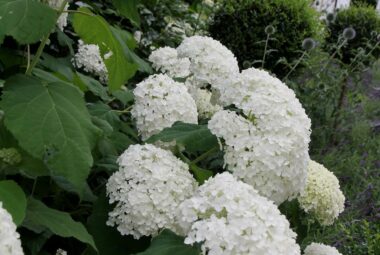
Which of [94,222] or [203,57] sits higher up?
[203,57]

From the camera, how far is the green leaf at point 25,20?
159cm

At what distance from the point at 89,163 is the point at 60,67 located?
1.23 metres

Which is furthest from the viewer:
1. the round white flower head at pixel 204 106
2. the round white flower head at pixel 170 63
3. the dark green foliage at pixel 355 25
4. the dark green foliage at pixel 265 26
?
the dark green foliage at pixel 355 25

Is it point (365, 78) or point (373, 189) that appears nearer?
point (373, 189)

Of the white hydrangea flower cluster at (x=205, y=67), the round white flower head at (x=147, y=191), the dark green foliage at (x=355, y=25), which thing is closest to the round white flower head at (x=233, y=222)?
the round white flower head at (x=147, y=191)

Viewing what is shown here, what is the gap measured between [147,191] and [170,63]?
1363mm

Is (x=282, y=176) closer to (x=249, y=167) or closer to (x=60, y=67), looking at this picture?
(x=249, y=167)

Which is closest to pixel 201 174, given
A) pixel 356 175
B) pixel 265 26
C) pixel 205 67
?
pixel 205 67

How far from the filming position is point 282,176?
172cm

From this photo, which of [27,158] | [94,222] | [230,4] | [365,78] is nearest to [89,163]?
[27,158]

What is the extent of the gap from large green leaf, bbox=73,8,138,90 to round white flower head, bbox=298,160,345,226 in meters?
0.87

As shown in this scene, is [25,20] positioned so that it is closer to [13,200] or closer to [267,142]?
[13,200]

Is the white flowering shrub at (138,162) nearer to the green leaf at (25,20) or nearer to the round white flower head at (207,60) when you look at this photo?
the green leaf at (25,20)

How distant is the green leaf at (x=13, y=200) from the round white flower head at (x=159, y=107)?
2.46 feet
